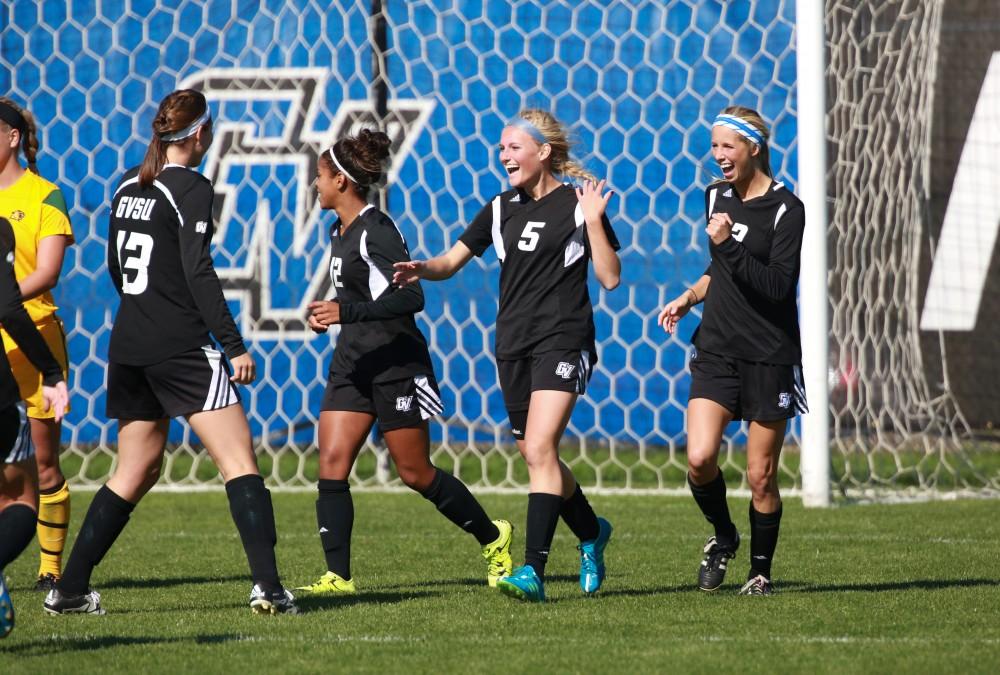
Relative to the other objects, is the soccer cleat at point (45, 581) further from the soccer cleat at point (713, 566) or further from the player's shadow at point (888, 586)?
the player's shadow at point (888, 586)

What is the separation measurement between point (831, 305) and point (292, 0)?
4433mm

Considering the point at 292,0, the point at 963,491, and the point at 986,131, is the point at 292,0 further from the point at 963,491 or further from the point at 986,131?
the point at 963,491

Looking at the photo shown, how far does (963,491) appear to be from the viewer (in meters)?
9.51

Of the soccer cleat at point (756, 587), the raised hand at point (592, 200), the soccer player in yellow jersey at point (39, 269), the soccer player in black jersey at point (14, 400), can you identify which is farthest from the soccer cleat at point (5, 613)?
the soccer cleat at point (756, 587)

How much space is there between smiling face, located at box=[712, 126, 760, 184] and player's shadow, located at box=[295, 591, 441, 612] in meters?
2.02

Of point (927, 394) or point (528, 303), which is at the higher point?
point (528, 303)

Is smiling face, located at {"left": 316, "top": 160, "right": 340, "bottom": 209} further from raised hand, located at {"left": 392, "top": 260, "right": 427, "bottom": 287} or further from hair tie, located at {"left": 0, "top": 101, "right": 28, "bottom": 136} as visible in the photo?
hair tie, located at {"left": 0, "top": 101, "right": 28, "bottom": 136}

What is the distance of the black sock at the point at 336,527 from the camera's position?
5781 millimetres

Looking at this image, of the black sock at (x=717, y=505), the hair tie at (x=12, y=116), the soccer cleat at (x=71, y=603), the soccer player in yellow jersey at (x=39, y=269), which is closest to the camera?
the soccer cleat at (x=71, y=603)

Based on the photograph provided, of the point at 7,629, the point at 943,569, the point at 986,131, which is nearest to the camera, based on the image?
the point at 7,629

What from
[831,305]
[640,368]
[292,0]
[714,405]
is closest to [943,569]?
[714,405]

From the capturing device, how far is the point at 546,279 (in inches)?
219

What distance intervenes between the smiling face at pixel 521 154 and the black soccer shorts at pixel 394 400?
0.89m

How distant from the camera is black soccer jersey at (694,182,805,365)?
551 centimetres
